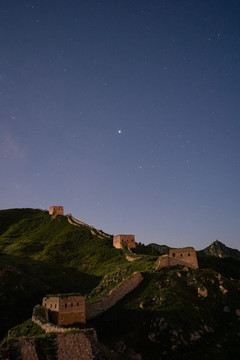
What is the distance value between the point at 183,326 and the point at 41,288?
102ft

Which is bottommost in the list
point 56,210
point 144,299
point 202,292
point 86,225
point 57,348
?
point 57,348

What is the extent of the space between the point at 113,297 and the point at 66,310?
9805mm

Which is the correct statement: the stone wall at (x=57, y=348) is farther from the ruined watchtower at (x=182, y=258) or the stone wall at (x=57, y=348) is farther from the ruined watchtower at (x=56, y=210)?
the ruined watchtower at (x=56, y=210)

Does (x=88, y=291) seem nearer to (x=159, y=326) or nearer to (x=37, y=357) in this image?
(x=159, y=326)

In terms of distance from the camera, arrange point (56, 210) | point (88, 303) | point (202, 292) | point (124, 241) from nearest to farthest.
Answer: point (88, 303) < point (202, 292) < point (124, 241) < point (56, 210)

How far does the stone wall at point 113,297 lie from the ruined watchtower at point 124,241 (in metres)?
30.9

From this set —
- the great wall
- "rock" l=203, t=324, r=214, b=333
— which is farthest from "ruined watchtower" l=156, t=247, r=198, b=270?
"rock" l=203, t=324, r=214, b=333

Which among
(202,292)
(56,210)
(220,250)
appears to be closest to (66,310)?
(202,292)

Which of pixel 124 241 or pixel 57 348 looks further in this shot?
pixel 124 241

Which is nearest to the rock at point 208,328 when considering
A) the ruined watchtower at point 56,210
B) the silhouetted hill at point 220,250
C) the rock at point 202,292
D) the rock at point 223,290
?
the rock at point 202,292

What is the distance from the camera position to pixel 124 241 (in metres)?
84.1

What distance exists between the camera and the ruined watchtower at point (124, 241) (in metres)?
83.2

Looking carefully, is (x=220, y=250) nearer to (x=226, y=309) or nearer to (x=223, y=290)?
(x=223, y=290)

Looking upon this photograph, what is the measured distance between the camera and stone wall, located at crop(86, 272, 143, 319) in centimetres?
4469
